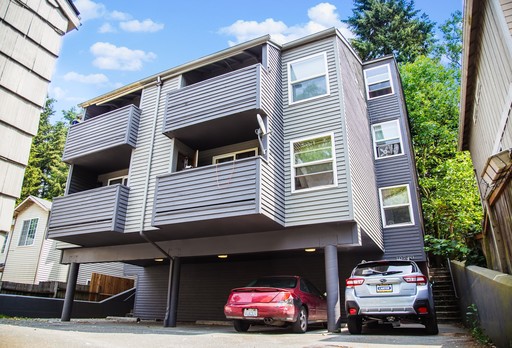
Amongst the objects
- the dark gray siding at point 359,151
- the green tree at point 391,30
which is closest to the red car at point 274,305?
the dark gray siding at point 359,151

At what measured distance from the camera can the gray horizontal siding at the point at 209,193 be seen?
9.67 meters

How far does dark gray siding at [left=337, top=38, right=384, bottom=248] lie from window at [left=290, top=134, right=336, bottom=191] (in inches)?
24.1

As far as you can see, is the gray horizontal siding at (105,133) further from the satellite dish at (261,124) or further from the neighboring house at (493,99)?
the neighboring house at (493,99)

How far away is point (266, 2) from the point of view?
16.6 m

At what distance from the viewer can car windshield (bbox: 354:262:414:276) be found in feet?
25.5

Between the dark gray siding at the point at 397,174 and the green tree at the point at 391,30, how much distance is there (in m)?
15.6

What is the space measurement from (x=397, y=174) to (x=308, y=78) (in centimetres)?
575

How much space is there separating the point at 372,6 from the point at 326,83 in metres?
25.8

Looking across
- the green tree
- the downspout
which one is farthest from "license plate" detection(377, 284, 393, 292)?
the green tree

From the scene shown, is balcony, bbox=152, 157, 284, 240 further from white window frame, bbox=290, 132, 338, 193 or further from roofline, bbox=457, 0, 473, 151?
roofline, bbox=457, 0, 473, 151

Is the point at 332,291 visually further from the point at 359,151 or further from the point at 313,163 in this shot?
the point at 359,151

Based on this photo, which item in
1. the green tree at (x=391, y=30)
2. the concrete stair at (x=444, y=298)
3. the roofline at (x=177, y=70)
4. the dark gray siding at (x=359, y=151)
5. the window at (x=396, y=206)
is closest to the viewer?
the dark gray siding at (x=359, y=151)

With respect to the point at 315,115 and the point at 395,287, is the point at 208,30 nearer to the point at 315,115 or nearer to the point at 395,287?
the point at 315,115

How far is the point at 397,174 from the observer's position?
14859mm
